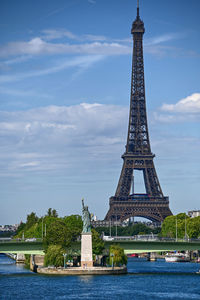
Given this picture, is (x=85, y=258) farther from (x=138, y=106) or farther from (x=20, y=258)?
(x=138, y=106)

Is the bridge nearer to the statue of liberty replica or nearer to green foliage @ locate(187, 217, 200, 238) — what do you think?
the statue of liberty replica

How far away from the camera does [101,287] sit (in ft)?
261

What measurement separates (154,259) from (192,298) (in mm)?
76619

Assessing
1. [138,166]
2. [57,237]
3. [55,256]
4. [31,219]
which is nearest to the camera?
[55,256]

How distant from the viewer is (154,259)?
149 m

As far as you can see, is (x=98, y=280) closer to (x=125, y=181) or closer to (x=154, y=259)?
(x=154, y=259)

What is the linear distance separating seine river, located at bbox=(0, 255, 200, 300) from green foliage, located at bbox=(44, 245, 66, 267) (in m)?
2.72

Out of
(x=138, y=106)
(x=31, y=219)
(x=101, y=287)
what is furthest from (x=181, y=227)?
(x=101, y=287)

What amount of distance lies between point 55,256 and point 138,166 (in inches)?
3158

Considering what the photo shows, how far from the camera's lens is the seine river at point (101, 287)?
74438 mm

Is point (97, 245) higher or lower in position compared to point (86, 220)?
lower

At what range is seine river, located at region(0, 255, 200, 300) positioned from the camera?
7444 centimetres

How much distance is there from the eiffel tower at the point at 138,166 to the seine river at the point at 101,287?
74.4 m

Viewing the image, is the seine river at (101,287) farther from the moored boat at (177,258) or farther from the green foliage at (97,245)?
the moored boat at (177,258)
